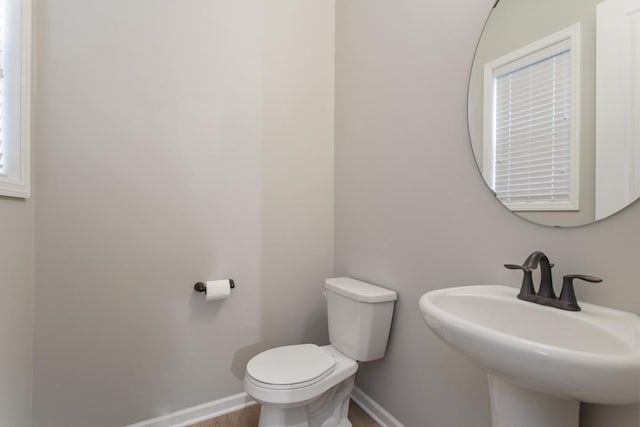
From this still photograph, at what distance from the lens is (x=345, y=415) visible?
151 cm

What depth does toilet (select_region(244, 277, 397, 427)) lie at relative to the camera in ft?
4.02

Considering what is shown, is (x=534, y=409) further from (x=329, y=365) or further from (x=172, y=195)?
(x=172, y=195)

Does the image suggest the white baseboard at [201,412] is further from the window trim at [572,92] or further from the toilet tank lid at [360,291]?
the window trim at [572,92]

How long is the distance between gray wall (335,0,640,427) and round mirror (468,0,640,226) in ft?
0.19

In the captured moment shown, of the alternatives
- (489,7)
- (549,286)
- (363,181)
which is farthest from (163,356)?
(489,7)

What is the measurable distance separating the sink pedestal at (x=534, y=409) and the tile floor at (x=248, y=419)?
3.15ft

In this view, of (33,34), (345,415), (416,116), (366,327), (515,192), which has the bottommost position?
(345,415)

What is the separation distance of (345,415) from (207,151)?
4.97 feet

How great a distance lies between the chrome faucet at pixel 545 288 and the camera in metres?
0.80

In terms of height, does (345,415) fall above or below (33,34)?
below

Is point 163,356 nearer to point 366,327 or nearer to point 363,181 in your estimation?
point 366,327

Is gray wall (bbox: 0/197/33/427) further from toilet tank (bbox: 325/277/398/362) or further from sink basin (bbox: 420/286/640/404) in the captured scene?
sink basin (bbox: 420/286/640/404)

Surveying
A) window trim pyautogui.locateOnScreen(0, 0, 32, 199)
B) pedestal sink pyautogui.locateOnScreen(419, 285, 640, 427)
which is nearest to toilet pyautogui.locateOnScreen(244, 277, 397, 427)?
pedestal sink pyautogui.locateOnScreen(419, 285, 640, 427)

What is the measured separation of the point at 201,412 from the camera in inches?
62.6
